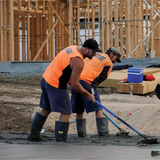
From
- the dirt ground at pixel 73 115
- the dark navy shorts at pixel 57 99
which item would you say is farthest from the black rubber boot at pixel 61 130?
the dirt ground at pixel 73 115

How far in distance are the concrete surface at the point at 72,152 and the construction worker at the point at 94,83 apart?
117 cm

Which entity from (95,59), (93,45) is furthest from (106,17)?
(93,45)

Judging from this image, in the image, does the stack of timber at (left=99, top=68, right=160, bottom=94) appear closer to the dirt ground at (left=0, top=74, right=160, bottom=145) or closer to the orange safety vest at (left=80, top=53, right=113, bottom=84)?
the dirt ground at (left=0, top=74, right=160, bottom=145)

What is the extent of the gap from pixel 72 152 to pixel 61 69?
1187mm

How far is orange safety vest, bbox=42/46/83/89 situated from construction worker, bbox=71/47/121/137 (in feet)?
2.91

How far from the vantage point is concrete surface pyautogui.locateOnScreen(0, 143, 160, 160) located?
11.4 ft

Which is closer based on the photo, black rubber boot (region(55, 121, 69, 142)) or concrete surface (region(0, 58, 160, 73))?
black rubber boot (region(55, 121, 69, 142))

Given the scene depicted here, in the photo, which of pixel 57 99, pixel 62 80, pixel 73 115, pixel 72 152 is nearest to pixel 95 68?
pixel 62 80

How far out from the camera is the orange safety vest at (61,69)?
4.19 meters

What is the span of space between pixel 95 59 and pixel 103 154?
6.84ft

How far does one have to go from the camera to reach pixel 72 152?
12.2ft

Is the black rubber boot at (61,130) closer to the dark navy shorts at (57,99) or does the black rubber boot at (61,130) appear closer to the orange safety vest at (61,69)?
the dark navy shorts at (57,99)

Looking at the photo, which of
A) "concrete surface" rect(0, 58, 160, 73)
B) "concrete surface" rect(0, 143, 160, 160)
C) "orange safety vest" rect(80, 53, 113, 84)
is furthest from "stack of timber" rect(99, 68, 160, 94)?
"concrete surface" rect(0, 143, 160, 160)

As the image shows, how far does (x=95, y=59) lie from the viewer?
528cm
